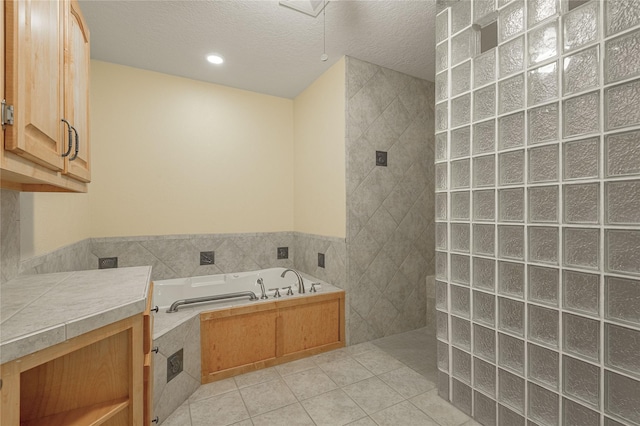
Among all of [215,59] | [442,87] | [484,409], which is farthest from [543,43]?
[215,59]

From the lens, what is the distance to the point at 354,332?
8.66ft

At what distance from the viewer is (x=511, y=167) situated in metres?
1.43

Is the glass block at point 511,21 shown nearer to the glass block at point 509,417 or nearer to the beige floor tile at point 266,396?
the glass block at point 509,417

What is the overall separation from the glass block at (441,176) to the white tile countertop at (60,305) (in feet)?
5.37

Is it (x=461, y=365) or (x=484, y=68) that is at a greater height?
(x=484, y=68)

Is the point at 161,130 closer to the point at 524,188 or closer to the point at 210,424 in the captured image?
the point at 210,424

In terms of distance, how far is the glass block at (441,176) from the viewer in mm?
1775

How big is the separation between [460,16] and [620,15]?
77 centimetres

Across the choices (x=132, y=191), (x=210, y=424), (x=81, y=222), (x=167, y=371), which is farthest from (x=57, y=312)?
(x=132, y=191)

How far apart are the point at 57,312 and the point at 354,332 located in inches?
87.2

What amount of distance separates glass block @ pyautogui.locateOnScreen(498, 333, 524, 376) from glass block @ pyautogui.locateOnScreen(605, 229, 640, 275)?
527mm

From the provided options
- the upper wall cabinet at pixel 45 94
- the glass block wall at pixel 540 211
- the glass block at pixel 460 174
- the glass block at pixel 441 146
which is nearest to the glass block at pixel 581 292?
the glass block wall at pixel 540 211

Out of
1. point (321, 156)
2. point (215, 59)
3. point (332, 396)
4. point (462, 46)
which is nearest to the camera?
point (462, 46)

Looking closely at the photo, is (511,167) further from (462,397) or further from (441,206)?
(462,397)
